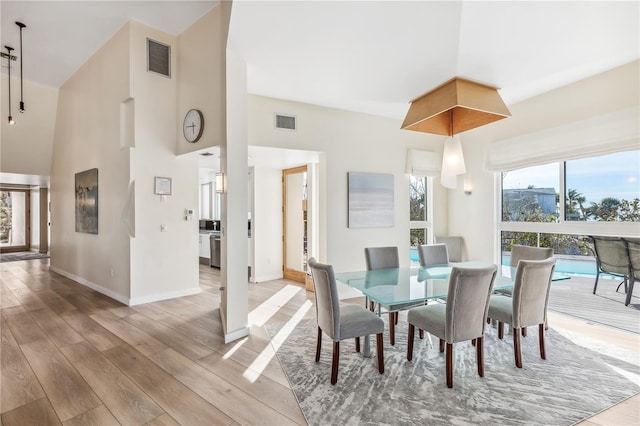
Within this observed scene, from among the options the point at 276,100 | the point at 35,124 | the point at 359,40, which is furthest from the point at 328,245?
the point at 35,124

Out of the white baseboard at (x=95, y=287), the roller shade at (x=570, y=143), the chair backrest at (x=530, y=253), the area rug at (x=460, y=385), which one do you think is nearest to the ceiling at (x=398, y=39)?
the roller shade at (x=570, y=143)

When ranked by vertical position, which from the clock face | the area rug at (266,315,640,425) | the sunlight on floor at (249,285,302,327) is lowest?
the area rug at (266,315,640,425)

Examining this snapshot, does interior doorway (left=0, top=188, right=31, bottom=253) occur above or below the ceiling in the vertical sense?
below

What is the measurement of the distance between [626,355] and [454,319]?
2051 mm

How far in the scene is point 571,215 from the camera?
168 inches

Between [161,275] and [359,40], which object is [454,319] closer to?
[359,40]

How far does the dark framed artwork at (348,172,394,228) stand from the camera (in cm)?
511

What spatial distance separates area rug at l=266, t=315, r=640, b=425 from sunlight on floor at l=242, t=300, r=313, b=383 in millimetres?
58

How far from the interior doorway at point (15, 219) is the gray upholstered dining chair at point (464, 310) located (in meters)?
13.7

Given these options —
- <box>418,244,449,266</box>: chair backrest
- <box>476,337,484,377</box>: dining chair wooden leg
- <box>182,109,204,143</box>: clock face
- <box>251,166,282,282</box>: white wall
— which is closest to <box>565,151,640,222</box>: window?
<box>418,244,449,266</box>: chair backrest

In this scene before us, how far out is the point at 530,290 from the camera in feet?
9.07

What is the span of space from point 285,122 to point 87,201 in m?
3.91

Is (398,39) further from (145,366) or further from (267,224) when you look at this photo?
(267,224)

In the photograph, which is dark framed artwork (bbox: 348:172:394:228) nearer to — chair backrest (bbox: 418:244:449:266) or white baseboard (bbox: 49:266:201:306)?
chair backrest (bbox: 418:244:449:266)
